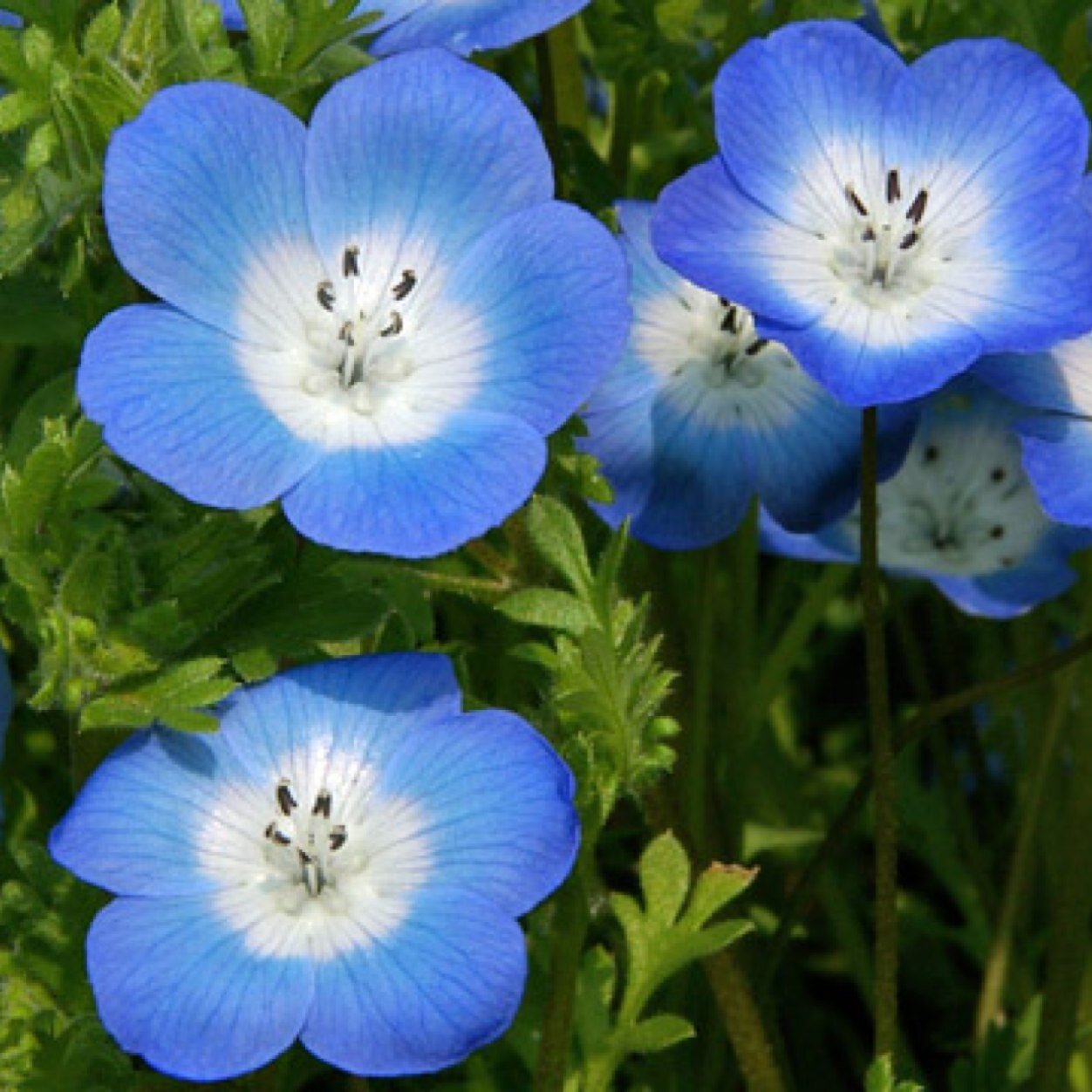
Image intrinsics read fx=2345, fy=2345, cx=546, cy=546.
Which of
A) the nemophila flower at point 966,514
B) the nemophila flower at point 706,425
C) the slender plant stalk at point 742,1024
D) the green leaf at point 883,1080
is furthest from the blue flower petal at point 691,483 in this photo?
the green leaf at point 883,1080

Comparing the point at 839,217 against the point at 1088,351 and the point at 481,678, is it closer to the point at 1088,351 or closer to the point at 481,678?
the point at 1088,351

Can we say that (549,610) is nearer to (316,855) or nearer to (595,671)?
(595,671)

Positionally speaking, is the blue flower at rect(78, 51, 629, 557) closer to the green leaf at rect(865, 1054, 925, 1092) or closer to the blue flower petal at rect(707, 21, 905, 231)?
the blue flower petal at rect(707, 21, 905, 231)

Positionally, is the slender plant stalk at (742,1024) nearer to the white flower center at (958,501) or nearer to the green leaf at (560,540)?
the green leaf at (560,540)

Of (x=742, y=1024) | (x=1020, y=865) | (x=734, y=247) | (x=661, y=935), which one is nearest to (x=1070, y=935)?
(x=1020, y=865)

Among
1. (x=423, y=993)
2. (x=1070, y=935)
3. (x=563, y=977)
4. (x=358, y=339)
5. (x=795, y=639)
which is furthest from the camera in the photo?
(x=795, y=639)

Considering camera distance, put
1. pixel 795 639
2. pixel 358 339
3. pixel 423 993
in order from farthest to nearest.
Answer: pixel 795 639
pixel 358 339
pixel 423 993
